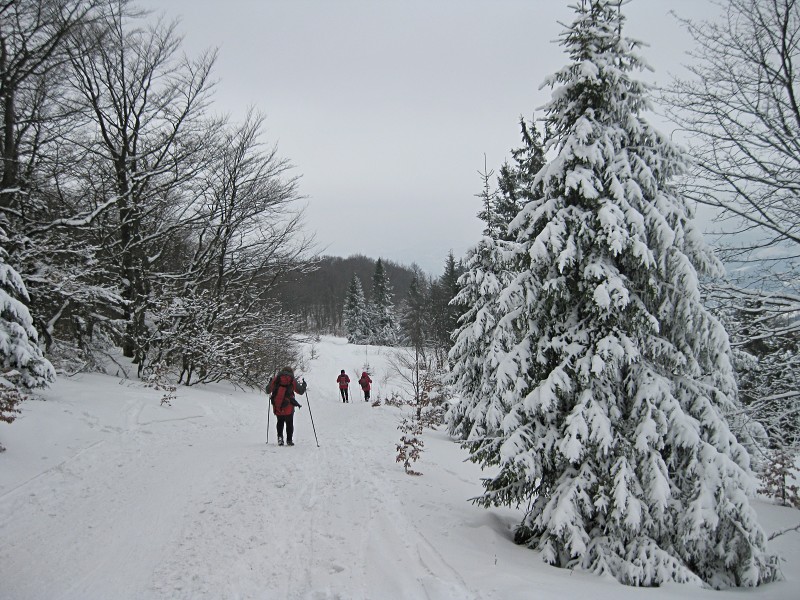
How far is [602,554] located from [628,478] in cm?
86

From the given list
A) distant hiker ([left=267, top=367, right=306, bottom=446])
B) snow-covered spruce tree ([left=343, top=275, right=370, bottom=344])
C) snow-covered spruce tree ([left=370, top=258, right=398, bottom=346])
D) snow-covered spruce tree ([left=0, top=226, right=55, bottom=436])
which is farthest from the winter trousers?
snow-covered spruce tree ([left=343, top=275, right=370, bottom=344])

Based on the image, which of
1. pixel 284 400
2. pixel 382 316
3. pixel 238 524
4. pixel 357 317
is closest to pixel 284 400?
pixel 284 400

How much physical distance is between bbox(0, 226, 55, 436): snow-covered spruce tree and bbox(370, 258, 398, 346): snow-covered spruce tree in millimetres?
66200

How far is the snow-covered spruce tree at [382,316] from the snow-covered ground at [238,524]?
63.1 m

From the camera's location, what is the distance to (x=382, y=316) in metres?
74.6

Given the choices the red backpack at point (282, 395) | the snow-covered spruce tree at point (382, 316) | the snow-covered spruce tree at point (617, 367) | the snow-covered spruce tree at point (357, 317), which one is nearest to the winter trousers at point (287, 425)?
the red backpack at point (282, 395)

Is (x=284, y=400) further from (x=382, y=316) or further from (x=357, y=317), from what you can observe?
(x=357, y=317)

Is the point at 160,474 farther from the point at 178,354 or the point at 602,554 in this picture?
the point at 178,354

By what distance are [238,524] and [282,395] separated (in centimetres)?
508

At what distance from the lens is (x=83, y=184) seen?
15203 mm

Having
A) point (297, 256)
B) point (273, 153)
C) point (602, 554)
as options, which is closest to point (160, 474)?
point (602, 554)

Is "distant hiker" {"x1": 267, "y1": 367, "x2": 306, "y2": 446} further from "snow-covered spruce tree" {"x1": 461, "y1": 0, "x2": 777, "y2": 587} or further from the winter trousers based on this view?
"snow-covered spruce tree" {"x1": 461, "y1": 0, "x2": 777, "y2": 587}

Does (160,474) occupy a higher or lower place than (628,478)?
lower

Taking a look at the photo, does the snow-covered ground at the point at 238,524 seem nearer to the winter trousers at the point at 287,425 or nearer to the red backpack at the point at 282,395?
Result: the winter trousers at the point at 287,425
